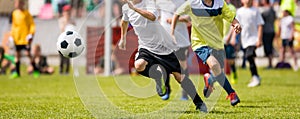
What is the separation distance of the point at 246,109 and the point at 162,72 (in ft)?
4.72

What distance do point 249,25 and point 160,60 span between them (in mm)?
5567

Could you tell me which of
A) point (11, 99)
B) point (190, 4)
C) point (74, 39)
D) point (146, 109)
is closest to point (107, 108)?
point (146, 109)

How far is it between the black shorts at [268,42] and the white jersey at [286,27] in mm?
641

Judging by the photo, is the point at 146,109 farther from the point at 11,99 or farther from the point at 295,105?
the point at 11,99

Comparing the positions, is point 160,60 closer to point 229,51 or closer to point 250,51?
point 250,51

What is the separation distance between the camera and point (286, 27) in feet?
69.1

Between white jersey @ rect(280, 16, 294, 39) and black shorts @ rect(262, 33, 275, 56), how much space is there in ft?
2.10

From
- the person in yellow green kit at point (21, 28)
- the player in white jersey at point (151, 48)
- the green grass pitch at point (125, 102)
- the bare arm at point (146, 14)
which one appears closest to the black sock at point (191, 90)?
the player in white jersey at point (151, 48)

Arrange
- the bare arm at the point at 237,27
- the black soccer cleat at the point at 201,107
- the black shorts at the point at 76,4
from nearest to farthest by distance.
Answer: the bare arm at the point at 237,27 < the black soccer cleat at the point at 201,107 < the black shorts at the point at 76,4

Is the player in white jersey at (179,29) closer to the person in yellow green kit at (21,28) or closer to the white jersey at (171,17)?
the white jersey at (171,17)

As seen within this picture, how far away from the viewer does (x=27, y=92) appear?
537 inches

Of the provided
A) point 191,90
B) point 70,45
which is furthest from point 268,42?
point 70,45

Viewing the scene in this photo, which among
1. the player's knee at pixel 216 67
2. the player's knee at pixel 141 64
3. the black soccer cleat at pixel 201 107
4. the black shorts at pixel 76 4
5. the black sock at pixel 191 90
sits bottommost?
the black shorts at pixel 76 4

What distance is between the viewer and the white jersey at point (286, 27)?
21.0m
